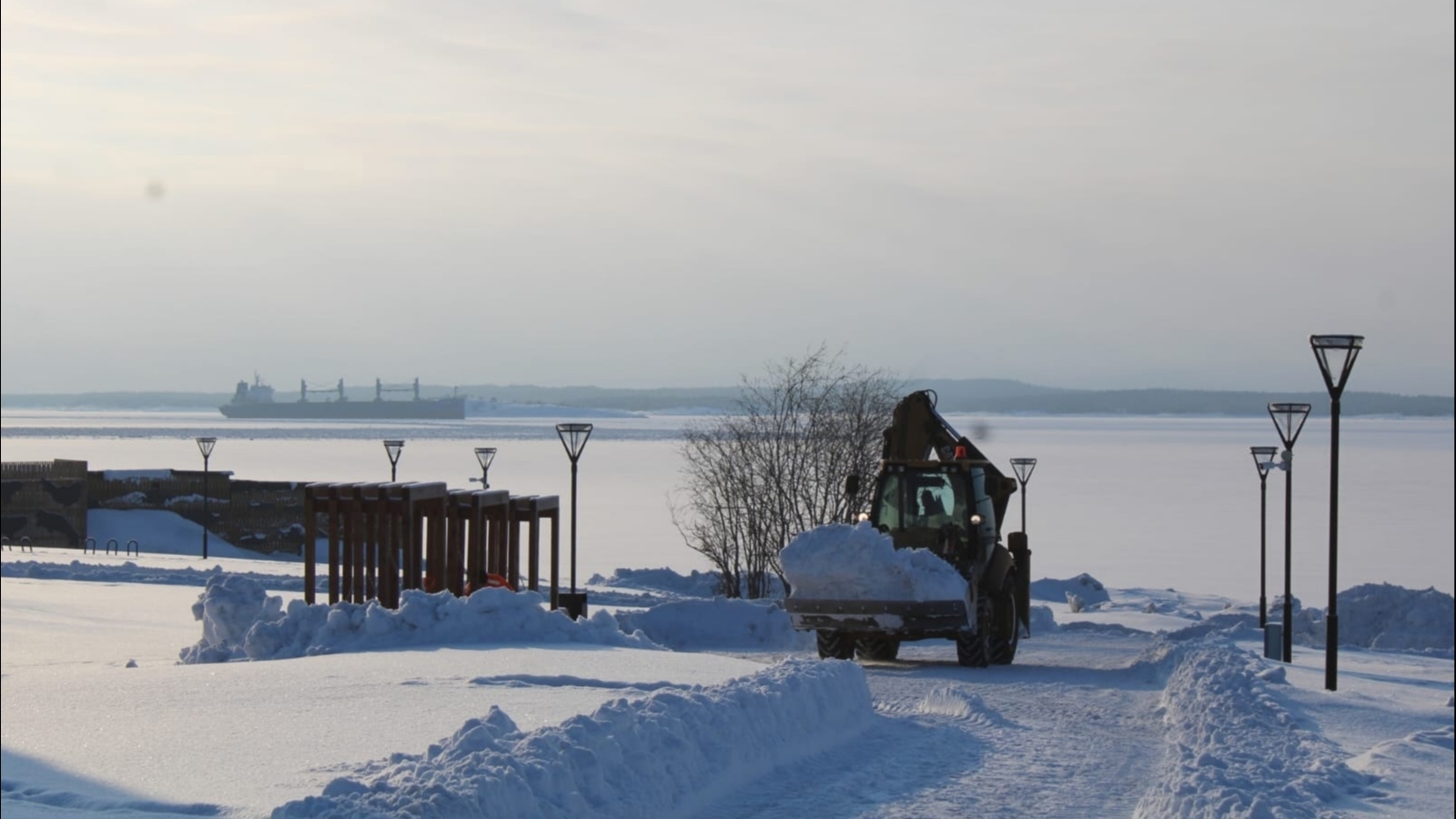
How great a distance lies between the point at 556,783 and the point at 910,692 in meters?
8.27

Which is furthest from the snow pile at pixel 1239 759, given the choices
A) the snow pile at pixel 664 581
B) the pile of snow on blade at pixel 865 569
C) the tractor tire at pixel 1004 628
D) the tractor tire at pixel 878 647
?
the snow pile at pixel 664 581

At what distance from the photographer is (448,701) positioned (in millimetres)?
12523

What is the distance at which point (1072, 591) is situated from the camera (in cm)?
3916

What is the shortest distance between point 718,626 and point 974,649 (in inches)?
229

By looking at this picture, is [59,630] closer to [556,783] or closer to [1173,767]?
[556,783]

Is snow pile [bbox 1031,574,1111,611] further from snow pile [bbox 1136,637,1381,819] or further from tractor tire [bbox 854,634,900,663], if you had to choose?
snow pile [bbox 1136,637,1381,819]

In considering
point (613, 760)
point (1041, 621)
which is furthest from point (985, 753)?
point (1041, 621)

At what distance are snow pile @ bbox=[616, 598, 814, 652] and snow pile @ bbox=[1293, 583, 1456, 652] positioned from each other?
11533 millimetres

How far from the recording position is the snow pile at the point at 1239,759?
9.72 m

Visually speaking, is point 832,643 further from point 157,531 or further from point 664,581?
point 157,531

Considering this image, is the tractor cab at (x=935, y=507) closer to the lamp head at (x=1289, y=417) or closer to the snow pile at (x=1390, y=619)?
the lamp head at (x=1289, y=417)

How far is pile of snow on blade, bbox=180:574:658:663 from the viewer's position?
1709 centimetres

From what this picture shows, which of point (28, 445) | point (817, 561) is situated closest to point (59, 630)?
point (817, 561)

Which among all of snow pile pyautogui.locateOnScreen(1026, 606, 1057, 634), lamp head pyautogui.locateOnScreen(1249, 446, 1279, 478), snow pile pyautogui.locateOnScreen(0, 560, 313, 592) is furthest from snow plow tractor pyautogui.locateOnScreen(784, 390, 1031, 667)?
snow pile pyautogui.locateOnScreen(0, 560, 313, 592)
